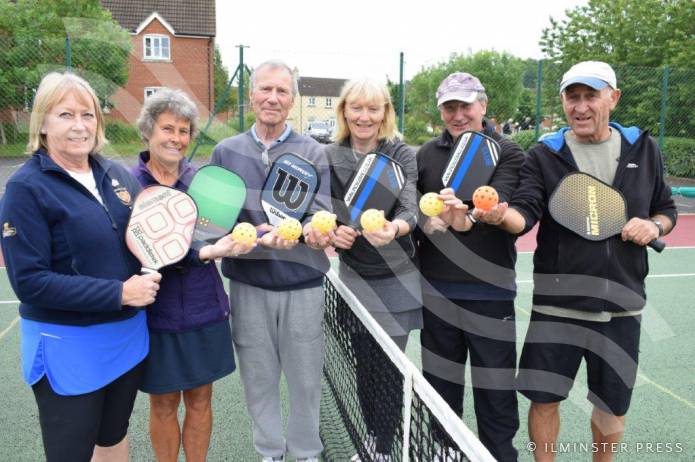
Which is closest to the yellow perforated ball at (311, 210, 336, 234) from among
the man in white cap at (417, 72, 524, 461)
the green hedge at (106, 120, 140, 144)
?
the man in white cap at (417, 72, 524, 461)

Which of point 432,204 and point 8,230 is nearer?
point 8,230

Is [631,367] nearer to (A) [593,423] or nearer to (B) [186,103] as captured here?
(A) [593,423]

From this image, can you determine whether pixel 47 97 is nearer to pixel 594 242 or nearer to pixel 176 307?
pixel 176 307

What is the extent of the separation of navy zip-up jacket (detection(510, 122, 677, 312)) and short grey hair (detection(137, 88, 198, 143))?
1.57 metres

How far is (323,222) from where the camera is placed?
2248 mm

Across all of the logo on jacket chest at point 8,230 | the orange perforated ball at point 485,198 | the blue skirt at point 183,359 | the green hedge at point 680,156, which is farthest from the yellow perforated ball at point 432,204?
the green hedge at point 680,156

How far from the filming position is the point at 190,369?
242 centimetres

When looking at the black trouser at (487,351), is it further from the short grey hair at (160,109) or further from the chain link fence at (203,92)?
the chain link fence at (203,92)

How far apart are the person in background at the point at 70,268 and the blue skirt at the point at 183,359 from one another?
22 cm

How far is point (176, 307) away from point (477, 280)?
1.44 metres

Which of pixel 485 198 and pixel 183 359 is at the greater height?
pixel 485 198

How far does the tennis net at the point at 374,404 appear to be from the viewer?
168cm

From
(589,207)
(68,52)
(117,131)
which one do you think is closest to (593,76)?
(589,207)

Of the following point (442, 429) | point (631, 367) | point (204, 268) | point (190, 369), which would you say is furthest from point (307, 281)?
point (631, 367)
